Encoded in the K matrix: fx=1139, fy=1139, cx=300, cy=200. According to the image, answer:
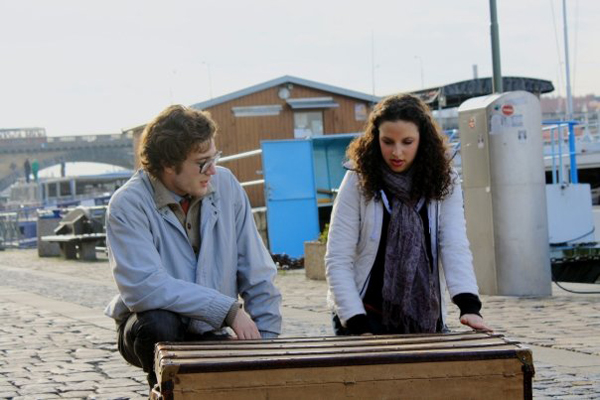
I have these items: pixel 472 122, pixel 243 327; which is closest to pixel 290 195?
pixel 472 122

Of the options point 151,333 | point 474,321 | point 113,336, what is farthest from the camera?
point 113,336

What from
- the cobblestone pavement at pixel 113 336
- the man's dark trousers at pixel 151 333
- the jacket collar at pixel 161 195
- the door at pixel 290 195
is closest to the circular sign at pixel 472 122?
the cobblestone pavement at pixel 113 336

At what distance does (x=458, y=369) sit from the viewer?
3.35 metres

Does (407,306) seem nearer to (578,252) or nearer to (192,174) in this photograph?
(192,174)

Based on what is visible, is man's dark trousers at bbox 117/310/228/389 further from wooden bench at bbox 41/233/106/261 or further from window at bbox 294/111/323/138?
window at bbox 294/111/323/138

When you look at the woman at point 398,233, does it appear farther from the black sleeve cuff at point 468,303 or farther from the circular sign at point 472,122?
the circular sign at point 472,122

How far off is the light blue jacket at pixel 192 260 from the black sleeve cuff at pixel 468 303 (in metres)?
0.71

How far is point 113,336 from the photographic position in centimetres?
914

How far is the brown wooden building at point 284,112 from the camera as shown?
3375 cm

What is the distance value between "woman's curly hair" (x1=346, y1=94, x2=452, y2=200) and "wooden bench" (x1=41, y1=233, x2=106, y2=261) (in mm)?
18912

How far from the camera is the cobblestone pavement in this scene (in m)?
6.44

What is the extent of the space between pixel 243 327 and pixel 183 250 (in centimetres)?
43

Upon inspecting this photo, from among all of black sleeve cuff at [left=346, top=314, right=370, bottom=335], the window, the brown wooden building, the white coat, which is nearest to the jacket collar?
the white coat

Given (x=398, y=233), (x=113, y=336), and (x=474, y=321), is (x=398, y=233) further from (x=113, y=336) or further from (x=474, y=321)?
(x=113, y=336)
